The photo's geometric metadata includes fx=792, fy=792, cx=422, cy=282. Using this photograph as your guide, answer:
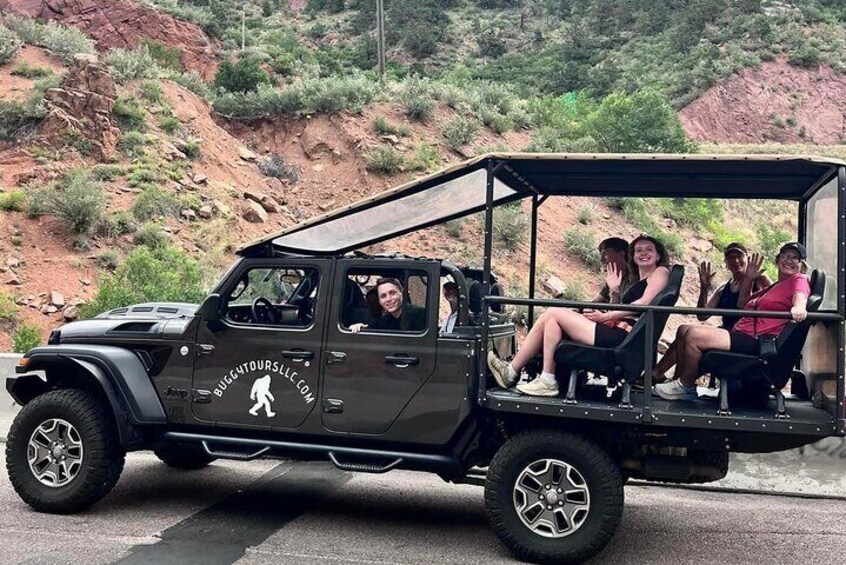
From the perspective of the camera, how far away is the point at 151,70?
2291cm

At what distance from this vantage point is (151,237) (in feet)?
53.4

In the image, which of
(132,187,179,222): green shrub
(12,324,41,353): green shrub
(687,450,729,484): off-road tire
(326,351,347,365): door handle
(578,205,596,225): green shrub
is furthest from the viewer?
(578,205,596,225): green shrub

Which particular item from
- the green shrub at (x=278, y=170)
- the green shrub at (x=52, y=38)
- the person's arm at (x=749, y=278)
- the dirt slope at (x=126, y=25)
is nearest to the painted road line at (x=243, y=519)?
the person's arm at (x=749, y=278)

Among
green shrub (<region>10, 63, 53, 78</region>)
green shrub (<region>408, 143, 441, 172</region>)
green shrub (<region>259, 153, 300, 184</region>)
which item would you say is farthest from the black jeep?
green shrub (<region>10, 63, 53, 78</region>)

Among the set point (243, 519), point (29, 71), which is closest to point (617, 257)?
point (243, 519)

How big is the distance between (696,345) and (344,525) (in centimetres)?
296

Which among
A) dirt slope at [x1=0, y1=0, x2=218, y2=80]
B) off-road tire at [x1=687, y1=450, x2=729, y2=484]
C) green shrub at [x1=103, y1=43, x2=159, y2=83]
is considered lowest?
off-road tire at [x1=687, y1=450, x2=729, y2=484]

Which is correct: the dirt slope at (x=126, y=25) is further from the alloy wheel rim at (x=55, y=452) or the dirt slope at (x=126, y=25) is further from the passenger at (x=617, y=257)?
the passenger at (x=617, y=257)

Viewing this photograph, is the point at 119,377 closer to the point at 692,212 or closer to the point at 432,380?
the point at 432,380

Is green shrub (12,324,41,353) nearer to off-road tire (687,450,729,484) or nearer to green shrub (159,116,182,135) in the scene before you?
off-road tire (687,450,729,484)

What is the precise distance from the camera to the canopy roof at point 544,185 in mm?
5348

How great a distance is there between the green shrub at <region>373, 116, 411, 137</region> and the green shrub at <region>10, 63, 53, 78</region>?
8963 mm

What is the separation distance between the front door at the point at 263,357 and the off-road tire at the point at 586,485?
149 centimetres

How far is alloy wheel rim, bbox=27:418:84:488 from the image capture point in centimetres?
616
